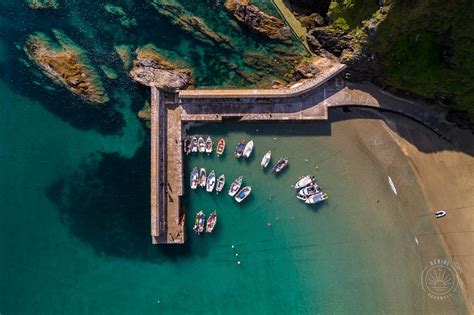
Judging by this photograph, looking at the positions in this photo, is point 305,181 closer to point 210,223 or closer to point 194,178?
point 210,223

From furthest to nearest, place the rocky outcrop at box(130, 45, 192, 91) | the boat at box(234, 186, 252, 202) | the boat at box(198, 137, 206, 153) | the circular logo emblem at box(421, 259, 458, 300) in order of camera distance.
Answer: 1. the boat at box(234, 186, 252, 202)
2. the circular logo emblem at box(421, 259, 458, 300)
3. the boat at box(198, 137, 206, 153)
4. the rocky outcrop at box(130, 45, 192, 91)

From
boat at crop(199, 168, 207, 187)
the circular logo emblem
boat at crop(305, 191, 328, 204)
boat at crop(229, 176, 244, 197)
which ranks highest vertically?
boat at crop(199, 168, 207, 187)

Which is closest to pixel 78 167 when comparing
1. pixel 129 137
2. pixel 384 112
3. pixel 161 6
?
pixel 129 137

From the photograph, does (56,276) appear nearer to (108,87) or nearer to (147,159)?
(147,159)

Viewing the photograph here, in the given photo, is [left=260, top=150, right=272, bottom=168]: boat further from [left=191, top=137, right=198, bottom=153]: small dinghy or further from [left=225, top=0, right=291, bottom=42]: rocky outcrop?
[left=225, top=0, right=291, bottom=42]: rocky outcrop

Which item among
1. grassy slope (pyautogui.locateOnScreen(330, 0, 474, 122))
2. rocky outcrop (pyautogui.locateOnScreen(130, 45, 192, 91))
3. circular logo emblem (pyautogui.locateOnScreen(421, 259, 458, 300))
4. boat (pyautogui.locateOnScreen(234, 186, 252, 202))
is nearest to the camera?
grassy slope (pyautogui.locateOnScreen(330, 0, 474, 122))

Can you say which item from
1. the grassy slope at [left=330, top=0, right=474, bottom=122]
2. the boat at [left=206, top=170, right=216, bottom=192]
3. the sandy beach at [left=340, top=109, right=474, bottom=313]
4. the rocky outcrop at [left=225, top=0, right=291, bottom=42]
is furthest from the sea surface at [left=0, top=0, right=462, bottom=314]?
the grassy slope at [left=330, top=0, right=474, bottom=122]

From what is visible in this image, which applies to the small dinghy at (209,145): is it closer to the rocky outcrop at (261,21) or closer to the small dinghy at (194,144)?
the small dinghy at (194,144)
